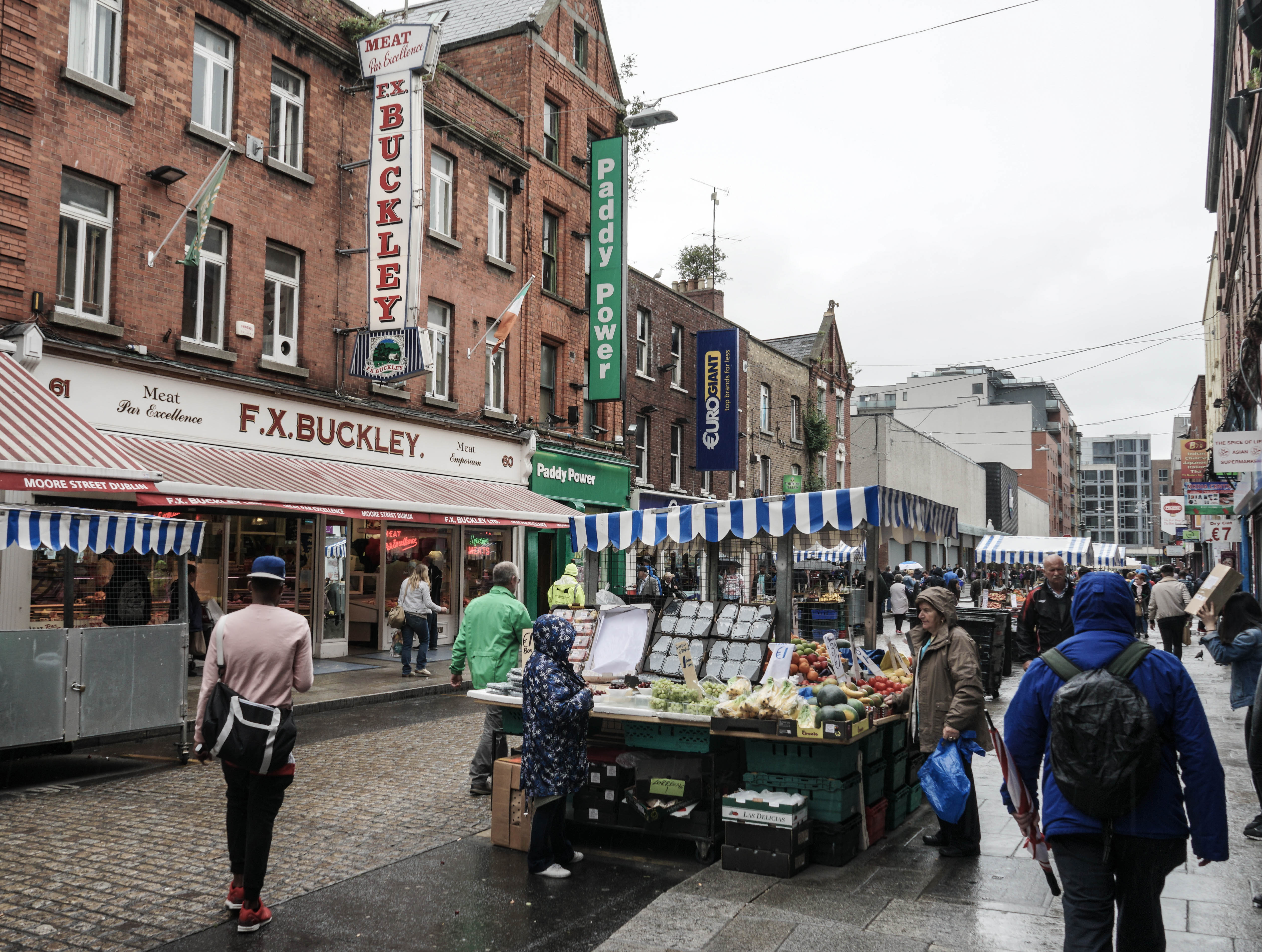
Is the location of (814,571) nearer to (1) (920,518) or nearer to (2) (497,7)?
Answer: (2) (497,7)

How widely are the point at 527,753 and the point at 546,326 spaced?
60.9 feet

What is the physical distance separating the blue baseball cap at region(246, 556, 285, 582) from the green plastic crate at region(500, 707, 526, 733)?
2738 mm

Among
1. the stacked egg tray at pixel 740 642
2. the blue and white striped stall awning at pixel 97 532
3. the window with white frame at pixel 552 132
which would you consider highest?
the window with white frame at pixel 552 132

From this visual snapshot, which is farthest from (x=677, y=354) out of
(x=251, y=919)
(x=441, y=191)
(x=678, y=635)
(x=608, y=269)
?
(x=251, y=919)

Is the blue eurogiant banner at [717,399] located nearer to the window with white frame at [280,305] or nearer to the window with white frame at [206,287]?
the window with white frame at [280,305]

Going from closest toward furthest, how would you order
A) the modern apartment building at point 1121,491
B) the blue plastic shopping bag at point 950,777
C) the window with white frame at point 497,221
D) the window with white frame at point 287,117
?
the blue plastic shopping bag at point 950,777 < the window with white frame at point 287,117 < the window with white frame at point 497,221 < the modern apartment building at point 1121,491

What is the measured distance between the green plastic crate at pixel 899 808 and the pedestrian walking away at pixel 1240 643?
228 cm

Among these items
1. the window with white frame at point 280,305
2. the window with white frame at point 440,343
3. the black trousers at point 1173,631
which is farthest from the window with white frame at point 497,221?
the black trousers at point 1173,631

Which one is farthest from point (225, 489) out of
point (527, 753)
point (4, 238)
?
point (527, 753)

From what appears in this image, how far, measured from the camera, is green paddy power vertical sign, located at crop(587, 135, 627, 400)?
916 inches

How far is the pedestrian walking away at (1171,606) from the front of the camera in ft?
53.7

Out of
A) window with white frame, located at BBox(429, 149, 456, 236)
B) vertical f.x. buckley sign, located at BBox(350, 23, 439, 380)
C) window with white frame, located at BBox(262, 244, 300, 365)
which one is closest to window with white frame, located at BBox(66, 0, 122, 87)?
window with white frame, located at BBox(262, 244, 300, 365)

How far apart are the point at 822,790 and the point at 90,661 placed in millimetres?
6733

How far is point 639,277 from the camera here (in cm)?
2880
